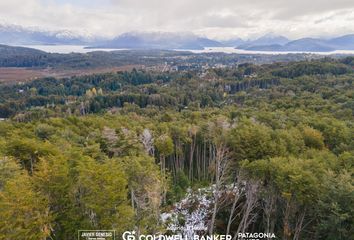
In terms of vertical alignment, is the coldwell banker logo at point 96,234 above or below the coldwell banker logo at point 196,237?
above

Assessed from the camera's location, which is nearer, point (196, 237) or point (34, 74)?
point (196, 237)

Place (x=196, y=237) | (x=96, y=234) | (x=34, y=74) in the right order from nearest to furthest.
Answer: (x=96, y=234) < (x=196, y=237) < (x=34, y=74)

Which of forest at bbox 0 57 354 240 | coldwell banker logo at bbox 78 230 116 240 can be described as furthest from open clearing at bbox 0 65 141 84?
coldwell banker logo at bbox 78 230 116 240

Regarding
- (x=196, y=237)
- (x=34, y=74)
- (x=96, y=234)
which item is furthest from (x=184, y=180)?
(x=34, y=74)

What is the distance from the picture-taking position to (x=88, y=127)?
41406mm

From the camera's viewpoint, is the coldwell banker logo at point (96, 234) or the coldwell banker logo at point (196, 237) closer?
the coldwell banker logo at point (96, 234)

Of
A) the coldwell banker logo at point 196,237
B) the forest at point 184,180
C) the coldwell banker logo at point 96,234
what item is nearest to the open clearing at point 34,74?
the forest at point 184,180

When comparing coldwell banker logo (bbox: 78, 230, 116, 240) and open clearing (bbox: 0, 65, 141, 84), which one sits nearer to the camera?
coldwell banker logo (bbox: 78, 230, 116, 240)

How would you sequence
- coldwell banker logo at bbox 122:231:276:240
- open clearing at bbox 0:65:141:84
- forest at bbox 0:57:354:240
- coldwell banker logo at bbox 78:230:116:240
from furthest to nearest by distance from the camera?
open clearing at bbox 0:65:141:84 < coldwell banker logo at bbox 122:231:276:240 < forest at bbox 0:57:354:240 < coldwell banker logo at bbox 78:230:116:240

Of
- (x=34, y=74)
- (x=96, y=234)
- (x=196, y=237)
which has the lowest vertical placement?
(x=196, y=237)

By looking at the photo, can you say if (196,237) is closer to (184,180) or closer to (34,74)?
(184,180)

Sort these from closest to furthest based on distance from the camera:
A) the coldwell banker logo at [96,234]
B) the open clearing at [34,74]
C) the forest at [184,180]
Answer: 1. the coldwell banker logo at [96,234]
2. the forest at [184,180]
3. the open clearing at [34,74]

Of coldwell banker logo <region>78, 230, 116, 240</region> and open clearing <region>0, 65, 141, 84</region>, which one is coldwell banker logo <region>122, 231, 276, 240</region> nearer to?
coldwell banker logo <region>78, 230, 116, 240</region>

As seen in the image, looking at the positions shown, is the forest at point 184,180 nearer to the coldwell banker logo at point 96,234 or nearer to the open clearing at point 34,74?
the coldwell banker logo at point 96,234
